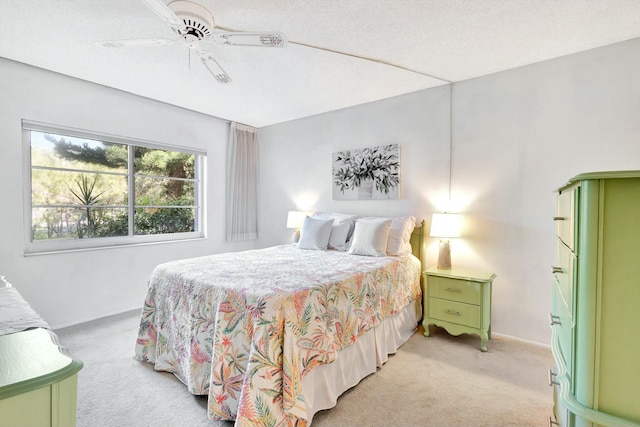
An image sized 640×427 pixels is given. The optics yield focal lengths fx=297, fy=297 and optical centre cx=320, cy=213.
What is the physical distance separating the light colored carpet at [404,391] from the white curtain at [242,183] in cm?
217

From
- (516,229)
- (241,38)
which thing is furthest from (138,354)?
(516,229)

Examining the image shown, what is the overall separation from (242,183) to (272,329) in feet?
11.1

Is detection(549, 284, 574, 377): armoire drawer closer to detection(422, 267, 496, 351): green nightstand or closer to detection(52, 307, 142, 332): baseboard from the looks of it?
detection(422, 267, 496, 351): green nightstand

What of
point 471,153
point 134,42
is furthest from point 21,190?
point 471,153

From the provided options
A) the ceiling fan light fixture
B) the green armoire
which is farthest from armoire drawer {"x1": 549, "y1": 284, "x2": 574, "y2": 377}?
the ceiling fan light fixture

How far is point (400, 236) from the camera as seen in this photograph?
9.76 ft

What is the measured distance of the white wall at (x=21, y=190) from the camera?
2.65m

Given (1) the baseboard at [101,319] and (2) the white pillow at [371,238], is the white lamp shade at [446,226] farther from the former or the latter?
(1) the baseboard at [101,319]

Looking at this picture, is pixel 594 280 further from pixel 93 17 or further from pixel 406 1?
pixel 93 17

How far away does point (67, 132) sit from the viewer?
2988mm

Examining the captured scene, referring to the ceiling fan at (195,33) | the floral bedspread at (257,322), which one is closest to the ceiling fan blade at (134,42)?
the ceiling fan at (195,33)

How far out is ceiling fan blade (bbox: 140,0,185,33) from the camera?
1467mm

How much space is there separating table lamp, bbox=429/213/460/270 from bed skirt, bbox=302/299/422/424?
1.70ft

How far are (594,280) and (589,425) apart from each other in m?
0.43
